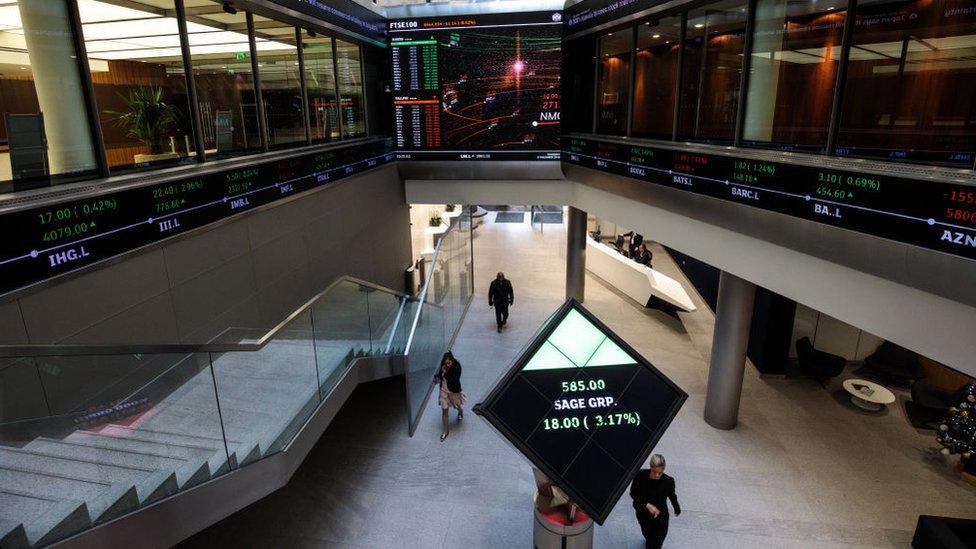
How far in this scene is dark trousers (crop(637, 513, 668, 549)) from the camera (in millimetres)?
5426

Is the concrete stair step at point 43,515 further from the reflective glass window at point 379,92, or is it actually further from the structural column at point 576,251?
the structural column at point 576,251

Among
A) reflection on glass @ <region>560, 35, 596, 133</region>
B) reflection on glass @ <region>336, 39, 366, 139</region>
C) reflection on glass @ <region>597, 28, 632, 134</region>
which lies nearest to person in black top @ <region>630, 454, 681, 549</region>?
reflection on glass @ <region>597, 28, 632, 134</region>

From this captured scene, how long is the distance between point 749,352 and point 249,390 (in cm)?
918

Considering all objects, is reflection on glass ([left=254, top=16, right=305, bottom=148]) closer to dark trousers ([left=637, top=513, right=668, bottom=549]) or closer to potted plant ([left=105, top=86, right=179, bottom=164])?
potted plant ([left=105, top=86, right=179, bottom=164])

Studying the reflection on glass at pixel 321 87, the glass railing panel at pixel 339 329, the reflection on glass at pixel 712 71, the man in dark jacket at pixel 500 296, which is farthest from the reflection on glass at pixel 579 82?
the glass railing panel at pixel 339 329

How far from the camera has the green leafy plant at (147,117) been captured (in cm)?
533

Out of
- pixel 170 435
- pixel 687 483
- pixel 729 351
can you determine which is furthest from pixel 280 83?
pixel 687 483

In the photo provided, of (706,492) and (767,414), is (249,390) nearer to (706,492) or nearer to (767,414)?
(706,492)

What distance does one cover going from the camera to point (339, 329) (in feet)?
21.4

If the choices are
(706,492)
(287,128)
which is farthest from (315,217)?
(706,492)

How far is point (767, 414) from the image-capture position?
8633 mm

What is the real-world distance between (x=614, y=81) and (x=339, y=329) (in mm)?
6321

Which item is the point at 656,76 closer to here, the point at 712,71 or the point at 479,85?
the point at 712,71

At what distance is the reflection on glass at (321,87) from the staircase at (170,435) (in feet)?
13.3
